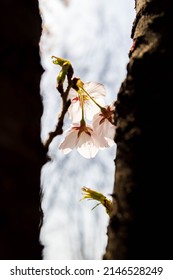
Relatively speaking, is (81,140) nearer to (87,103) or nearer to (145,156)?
(87,103)

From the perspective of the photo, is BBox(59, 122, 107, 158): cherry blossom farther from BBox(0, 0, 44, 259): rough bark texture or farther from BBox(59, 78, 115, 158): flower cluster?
BBox(0, 0, 44, 259): rough bark texture

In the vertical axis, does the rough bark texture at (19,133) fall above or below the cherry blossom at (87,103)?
below

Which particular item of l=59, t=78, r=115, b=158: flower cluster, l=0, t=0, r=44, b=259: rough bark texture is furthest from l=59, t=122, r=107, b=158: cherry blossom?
l=0, t=0, r=44, b=259: rough bark texture

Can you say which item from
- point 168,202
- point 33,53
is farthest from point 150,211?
point 33,53


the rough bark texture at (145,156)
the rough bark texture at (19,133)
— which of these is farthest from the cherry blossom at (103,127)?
the rough bark texture at (19,133)

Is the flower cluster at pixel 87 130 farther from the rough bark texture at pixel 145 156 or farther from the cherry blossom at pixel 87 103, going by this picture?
the rough bark texture at pixel 145 156
